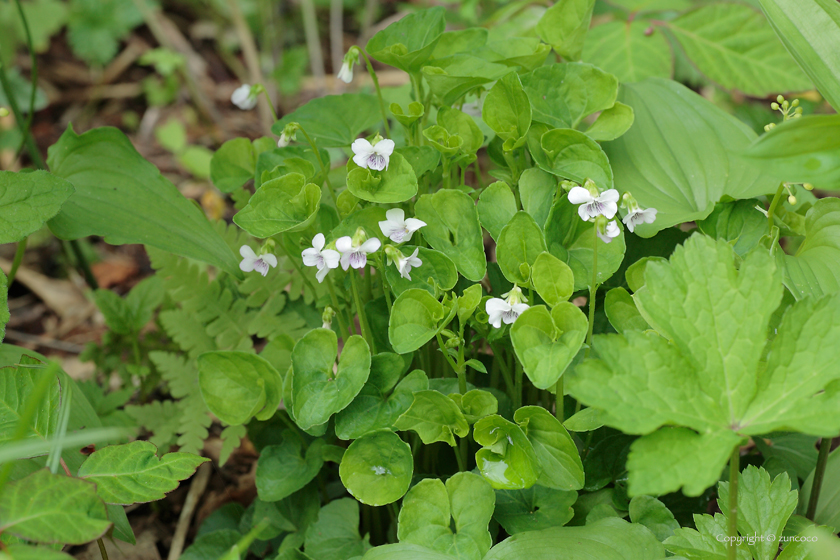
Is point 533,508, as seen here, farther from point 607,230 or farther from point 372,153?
point 372,153

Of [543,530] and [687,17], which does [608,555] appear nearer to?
[543,530]

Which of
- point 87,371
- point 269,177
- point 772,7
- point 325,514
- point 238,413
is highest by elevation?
point 772,7

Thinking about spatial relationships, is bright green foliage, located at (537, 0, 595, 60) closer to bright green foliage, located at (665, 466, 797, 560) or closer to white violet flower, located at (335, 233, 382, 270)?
white violet flower, located at (335, 233, 382, 270)

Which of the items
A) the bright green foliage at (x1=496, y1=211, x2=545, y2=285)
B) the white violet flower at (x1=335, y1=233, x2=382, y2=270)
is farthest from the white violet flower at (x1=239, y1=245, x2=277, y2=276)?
the bright green foliage at (x1=496, y1=211, x2=545, y2=285)

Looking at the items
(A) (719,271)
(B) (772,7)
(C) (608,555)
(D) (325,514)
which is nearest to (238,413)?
(D) (325,514)

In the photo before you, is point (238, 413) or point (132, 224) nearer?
point (238, 413)

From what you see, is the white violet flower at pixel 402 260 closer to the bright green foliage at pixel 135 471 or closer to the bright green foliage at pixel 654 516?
the bright green foliage at pixel 135 471

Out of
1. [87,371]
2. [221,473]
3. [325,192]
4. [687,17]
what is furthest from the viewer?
[87,371]

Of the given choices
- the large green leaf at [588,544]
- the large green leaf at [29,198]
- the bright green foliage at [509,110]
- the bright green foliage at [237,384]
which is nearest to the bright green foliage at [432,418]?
the large green leaf at [588,544]

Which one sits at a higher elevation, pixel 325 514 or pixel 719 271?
pixel 719 271
